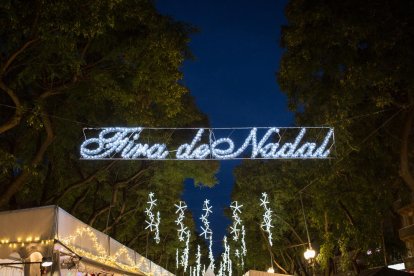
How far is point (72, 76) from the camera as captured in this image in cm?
1227

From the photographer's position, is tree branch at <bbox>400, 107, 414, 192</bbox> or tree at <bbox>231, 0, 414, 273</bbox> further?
tree branch at <bbox>400, 107, 414, 192</bbox>

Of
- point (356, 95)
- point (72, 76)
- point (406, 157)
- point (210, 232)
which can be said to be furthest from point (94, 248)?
point (210, 232)

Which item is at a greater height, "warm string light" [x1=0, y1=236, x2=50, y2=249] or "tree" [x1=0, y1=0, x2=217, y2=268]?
"tree" [x1=0, y1=0, x2=217, y2=268]

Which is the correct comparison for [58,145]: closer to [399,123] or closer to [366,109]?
[366,109]

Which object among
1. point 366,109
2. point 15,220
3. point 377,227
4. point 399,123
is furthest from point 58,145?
point 377,227

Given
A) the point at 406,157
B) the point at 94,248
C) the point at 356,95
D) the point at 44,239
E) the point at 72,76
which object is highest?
the point at 72,76

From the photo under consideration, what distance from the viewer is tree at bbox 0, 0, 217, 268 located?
1021cm

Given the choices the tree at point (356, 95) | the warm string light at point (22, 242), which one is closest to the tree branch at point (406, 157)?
the tree at point (356, 95)

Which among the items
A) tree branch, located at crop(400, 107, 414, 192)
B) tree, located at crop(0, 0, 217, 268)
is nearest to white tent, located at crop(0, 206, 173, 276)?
tree, located at crop(0, 0, 217, 268)

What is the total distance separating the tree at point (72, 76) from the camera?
402 inches

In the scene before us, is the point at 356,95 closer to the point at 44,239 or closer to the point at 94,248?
the point at 94,248

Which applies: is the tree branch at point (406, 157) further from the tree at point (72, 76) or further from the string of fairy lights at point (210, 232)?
the string of fairy lights at point (210, 232)

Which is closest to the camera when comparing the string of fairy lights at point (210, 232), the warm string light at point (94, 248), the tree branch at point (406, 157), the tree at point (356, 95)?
the warm string light at point (94, 248)

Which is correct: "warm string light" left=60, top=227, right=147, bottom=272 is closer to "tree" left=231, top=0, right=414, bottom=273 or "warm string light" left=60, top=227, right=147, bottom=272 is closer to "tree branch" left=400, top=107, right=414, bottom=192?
"tree" left=231, top=0, right=414, bottom=273
